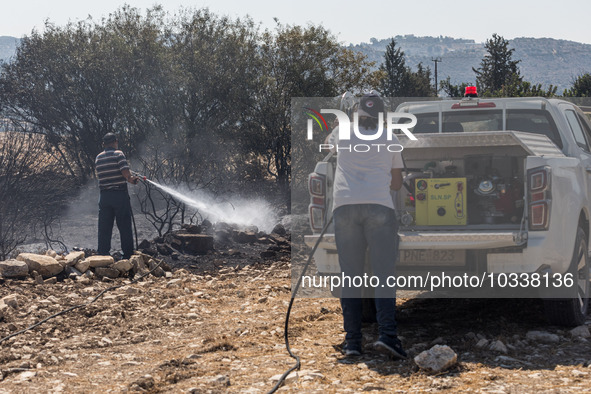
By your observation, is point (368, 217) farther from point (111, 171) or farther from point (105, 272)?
point (111, 171)

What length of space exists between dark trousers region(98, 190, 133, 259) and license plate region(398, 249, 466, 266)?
18.2 feet

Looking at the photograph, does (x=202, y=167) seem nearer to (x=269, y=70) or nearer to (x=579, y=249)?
(x=269, y=70)

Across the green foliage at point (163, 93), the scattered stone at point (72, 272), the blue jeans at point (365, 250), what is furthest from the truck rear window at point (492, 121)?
the green foliage at point (163, 93)

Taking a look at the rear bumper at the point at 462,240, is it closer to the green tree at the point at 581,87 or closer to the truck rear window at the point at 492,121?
the truck rear window at the point at 492,121

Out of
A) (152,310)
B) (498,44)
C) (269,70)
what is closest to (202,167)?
(269,70)

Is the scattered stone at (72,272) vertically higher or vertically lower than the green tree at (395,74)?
lower

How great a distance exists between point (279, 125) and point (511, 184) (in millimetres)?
19962

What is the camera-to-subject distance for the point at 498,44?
49375mm

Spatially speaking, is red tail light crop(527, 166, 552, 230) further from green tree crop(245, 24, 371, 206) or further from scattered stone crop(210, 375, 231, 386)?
green tree crop(245, 24, 371, 206)

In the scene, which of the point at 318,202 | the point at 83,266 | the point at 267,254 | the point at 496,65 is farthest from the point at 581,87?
the point at 318,202

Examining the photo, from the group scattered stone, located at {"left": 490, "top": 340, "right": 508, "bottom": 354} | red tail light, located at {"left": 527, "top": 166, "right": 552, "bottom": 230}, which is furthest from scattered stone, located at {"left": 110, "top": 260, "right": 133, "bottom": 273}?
red tail light, located at {"left": 527, "top": 166, "right": 552, "bottom": 230}

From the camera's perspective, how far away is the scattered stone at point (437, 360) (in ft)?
15.8

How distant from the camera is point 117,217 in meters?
10.6

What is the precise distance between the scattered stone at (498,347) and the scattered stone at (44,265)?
18.2 ft
